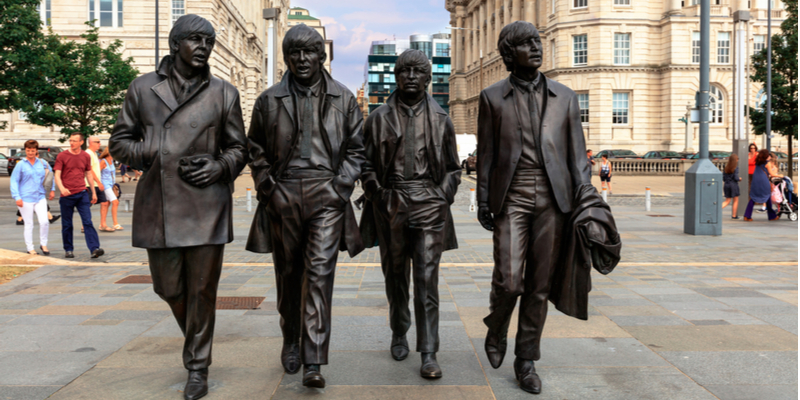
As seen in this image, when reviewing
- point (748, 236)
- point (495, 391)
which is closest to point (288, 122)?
A: point (495, 391)

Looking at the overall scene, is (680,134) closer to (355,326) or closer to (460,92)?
(460,92)

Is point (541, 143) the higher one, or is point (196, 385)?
point (541, 143)

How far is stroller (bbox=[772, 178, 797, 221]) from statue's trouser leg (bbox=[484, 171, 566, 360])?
13.1 m

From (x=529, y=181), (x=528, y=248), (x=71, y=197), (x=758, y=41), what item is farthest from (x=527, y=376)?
(x=758, y=41)

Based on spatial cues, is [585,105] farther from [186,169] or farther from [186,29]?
[186,169]

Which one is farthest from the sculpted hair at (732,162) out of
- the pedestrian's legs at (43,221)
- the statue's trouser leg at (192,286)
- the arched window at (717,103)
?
the arched window at (717,103)

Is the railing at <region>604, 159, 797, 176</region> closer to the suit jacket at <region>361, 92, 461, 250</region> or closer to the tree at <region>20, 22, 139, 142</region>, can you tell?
the tree at <region>20, 22, 139, 142</region>

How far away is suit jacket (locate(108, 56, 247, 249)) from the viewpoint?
3889 mm

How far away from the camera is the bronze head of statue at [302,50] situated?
406cm

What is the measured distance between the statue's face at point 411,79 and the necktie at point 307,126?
591 mm

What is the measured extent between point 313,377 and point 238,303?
2.79 m

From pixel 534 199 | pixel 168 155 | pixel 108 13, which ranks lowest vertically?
pixel 534 199

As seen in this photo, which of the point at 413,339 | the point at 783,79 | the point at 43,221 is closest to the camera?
the point at 413,339

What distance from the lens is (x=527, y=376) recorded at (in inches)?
161
